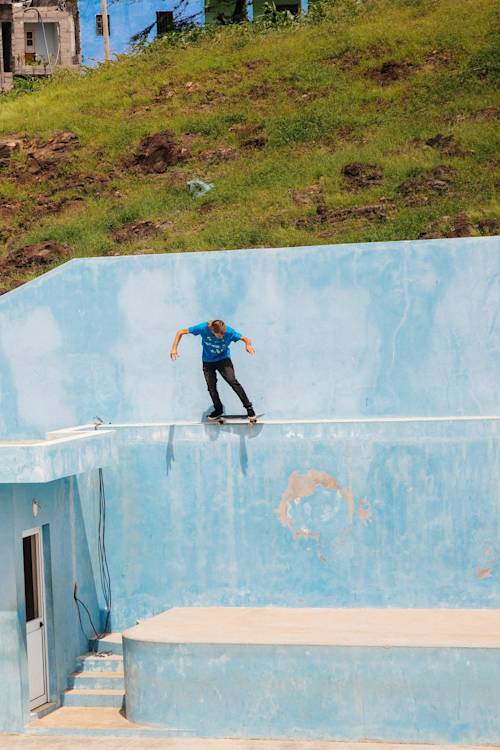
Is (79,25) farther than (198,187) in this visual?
Yes

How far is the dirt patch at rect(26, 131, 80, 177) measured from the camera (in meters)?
25.6

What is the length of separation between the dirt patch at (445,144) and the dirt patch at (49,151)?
867 cm

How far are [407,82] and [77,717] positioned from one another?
18.1 m

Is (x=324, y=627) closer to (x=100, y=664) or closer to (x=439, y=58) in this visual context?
(x=100, y=664)

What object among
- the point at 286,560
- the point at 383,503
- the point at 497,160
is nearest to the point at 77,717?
the point at 286,560

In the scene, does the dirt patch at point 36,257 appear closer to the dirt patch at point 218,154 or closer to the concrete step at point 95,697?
the dirt patch at point 218,154

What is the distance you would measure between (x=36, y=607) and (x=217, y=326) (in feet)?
12.9

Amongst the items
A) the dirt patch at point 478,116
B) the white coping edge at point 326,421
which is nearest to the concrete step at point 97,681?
the white coping edge at point 326,421

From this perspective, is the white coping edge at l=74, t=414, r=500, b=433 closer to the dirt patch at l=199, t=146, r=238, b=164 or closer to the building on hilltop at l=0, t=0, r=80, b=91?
the dirt patch at l=199, t=146, r=238, b=164

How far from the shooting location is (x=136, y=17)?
133 feet

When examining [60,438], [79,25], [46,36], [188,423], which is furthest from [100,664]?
[46,36]

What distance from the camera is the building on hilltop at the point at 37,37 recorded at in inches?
1737

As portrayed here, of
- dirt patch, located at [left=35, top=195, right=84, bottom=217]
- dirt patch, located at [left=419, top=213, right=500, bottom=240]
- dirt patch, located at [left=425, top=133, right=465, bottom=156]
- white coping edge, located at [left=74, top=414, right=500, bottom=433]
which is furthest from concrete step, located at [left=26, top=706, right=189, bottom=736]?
dirt patch, located at [left=35, top=195, right=84, bottom=217]

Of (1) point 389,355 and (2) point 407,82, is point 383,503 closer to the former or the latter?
(1) point 389,355
